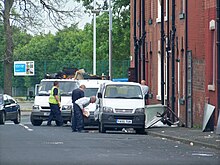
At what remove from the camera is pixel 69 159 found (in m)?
17.7

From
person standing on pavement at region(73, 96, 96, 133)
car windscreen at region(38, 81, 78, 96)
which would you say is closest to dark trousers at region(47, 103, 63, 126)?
car windscreen at region(38, 81, 78, 96)

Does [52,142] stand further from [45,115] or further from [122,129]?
[45,115]

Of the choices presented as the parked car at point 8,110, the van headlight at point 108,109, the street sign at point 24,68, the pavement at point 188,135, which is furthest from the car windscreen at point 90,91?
the street sign at point 24,68

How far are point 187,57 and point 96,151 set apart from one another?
550 inches

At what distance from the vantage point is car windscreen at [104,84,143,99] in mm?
30406

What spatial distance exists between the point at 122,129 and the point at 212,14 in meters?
5.35

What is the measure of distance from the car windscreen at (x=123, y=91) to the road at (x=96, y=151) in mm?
4350

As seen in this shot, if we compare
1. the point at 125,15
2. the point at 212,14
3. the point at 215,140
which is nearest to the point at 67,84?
the point at 212,14

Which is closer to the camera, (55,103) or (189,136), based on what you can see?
(189,136)

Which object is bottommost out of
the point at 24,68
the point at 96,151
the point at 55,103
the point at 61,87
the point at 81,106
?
the point at 96,151

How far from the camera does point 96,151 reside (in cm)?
2012

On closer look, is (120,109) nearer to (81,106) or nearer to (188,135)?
→ (81,106)

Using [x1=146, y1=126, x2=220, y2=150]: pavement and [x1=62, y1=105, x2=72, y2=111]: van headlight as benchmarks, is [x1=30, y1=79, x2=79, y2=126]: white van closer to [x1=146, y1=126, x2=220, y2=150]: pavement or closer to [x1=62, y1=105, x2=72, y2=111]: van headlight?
[x1=62, y1=105, x2=72, y2=111]: van headlight

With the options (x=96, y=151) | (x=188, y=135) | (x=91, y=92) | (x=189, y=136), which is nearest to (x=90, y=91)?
(x=91, y=92)
